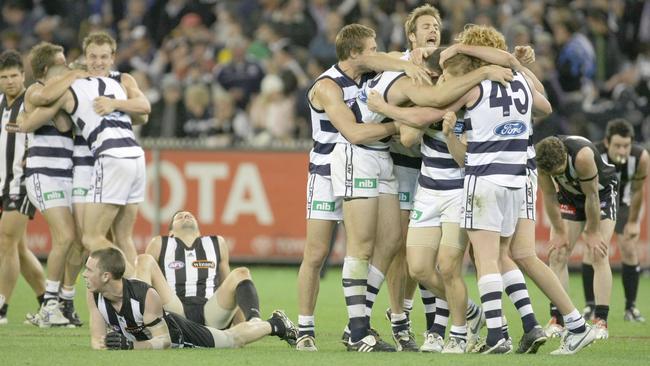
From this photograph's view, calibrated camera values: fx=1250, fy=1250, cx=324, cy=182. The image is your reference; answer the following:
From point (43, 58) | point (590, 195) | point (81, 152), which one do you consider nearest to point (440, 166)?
point (590, 195)

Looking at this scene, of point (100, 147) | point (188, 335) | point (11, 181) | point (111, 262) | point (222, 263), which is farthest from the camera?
point (11, 181)

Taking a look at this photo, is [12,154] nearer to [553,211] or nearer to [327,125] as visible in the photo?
[327,125]

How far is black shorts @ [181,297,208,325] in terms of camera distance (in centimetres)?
1058

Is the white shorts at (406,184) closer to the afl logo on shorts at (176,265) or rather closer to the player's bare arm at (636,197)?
the afl logo on shorts at (176,265)

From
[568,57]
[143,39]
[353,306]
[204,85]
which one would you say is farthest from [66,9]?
[353,306]

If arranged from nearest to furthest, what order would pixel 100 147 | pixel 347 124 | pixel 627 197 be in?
pixel 347 124
pixel 100 147
pixel 627 197

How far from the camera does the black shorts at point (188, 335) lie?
992 centimetres

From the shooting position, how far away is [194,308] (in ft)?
34.8

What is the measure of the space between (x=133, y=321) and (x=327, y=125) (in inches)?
87.3

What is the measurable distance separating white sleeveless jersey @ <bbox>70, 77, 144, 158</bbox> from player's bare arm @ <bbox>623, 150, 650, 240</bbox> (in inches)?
209

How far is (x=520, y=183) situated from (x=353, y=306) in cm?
165

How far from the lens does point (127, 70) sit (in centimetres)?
2198

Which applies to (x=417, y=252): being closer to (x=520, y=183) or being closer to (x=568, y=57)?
(x=520, y=183)

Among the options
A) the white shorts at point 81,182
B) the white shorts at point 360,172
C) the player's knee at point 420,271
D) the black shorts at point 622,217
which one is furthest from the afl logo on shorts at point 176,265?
the black shorts at point 622,217
